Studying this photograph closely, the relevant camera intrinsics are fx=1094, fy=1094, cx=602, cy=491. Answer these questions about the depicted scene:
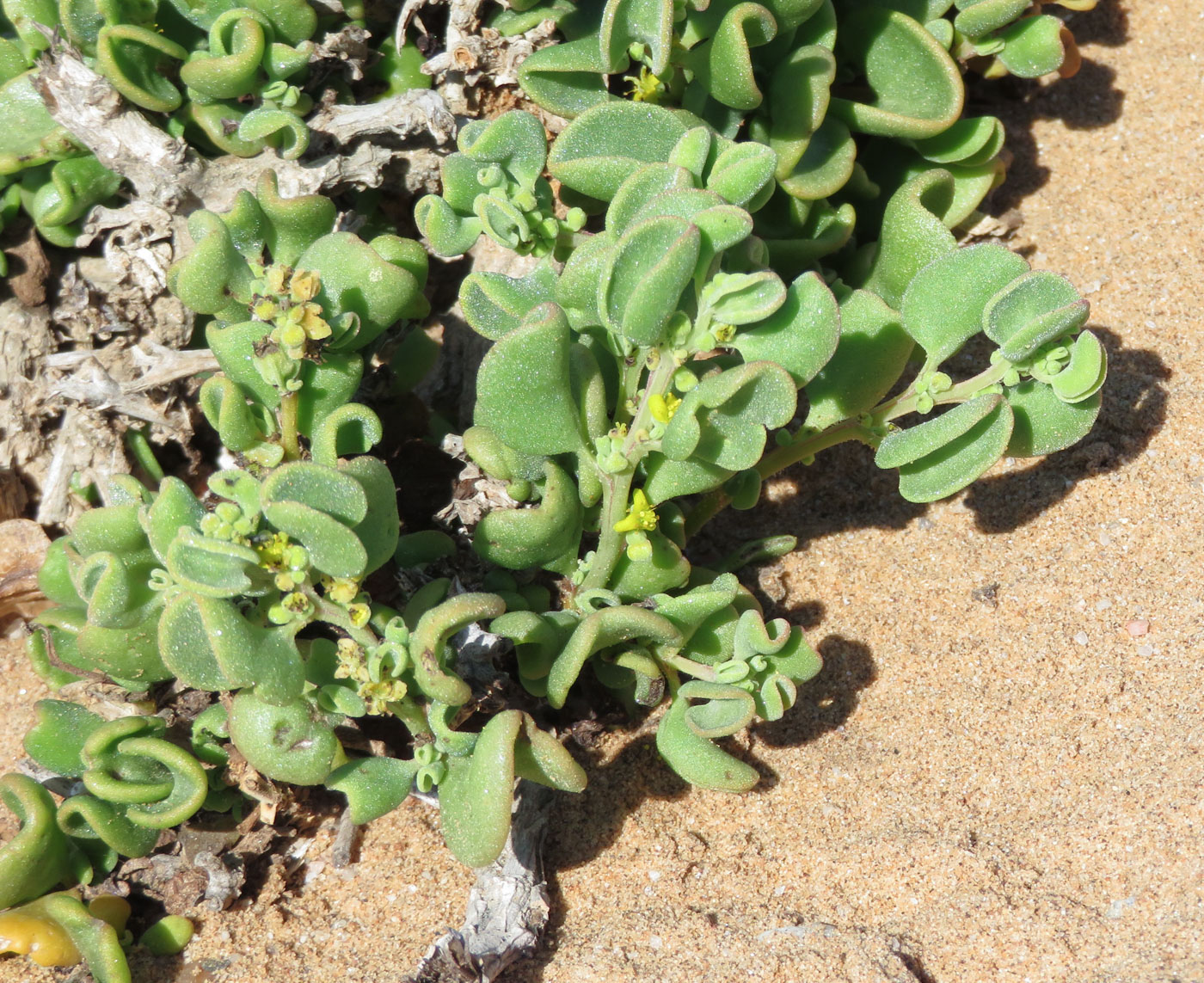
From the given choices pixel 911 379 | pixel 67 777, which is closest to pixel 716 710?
pixel 911 379

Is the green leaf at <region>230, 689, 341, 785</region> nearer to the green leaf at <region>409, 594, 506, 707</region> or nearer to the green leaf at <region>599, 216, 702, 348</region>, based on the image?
the green leaf at <region>409, 594, 506, 707</region>

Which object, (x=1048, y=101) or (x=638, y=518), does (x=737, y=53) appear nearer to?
(x=638, y=518)

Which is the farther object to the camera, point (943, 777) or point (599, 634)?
point (943, 777)

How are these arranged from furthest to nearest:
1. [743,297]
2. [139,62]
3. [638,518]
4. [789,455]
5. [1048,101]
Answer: [1048,101], [139,62], [789,455], [638,518], [743,297]

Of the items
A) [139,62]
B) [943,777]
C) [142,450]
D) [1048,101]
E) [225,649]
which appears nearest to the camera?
[225,649]

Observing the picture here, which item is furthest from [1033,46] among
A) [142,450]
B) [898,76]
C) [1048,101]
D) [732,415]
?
[142,450]

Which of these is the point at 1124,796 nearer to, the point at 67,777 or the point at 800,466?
the point at 800,466

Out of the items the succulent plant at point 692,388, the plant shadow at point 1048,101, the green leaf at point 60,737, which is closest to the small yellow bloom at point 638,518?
the succulent plant at point 692,388

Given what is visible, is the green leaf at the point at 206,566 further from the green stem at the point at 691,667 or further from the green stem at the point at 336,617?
the green stem at the point at 691,667
